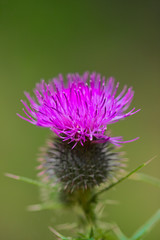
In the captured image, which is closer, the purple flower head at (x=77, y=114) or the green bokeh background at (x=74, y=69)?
the purple flower head at (x=77, y=114)

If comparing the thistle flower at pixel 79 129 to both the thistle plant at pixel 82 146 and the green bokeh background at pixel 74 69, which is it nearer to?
the thistle plant at pixel 82 146

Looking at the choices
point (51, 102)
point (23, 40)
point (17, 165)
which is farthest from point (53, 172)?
point (23, 40)

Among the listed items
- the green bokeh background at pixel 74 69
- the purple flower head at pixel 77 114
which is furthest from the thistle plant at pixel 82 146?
the green bokeh background at pixel 74 69

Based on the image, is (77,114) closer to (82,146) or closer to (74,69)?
(82,146)

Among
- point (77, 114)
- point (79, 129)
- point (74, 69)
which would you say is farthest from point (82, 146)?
point (74, 69)

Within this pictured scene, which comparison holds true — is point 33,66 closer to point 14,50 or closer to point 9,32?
point 14,50

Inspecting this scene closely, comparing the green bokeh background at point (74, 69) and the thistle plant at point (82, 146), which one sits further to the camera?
the green bokeh background at point (74, 69)
